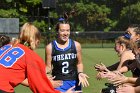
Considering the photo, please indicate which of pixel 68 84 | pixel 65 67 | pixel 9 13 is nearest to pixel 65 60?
A: pixel 65 67

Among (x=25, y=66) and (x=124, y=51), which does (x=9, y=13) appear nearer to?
(x=124, y=51)

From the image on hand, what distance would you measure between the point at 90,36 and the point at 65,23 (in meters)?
33.2

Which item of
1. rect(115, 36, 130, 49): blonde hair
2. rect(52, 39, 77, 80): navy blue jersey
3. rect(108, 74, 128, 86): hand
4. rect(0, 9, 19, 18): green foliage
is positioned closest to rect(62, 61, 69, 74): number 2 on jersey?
rect(52, 39, 77, 80): navy blue jersey

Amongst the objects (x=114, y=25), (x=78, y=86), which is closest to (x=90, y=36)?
(x=114, y=25)

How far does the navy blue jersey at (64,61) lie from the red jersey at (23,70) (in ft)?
8.57

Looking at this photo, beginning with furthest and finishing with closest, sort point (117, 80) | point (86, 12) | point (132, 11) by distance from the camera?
point (86, 12), point (132, 11), point (117, 80)

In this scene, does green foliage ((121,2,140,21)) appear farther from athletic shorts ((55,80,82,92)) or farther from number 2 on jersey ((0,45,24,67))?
number 2 on jersey ((0,45,24,67))

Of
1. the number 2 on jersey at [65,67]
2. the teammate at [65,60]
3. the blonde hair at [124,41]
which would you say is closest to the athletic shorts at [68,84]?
the teammate at [65,60]

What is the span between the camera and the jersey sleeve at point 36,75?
441 cm

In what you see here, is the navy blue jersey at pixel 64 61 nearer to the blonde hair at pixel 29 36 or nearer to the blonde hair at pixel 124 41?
the blonde hair at pixel 124 41

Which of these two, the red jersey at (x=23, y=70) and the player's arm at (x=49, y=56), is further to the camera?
the player's arm at (x=49, y=56)

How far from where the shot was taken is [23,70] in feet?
14.8

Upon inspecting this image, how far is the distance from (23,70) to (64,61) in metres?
2.72

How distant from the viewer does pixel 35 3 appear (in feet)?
156
